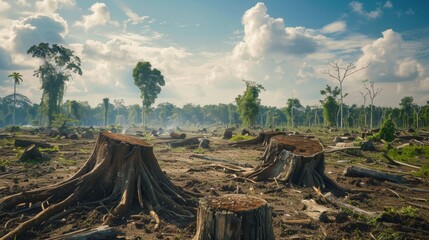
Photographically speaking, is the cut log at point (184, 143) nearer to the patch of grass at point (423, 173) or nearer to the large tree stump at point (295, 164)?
the large tree stump at point (295, 164)

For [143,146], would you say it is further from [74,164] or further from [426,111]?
[426,111]

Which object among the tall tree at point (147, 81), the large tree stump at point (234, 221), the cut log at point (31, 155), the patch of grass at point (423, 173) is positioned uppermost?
the tall tree at point (147, 81)

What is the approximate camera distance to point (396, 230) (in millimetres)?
5703

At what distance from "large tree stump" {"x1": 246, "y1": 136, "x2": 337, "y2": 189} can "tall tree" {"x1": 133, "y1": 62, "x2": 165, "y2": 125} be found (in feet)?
216

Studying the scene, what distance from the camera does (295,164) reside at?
374 inches

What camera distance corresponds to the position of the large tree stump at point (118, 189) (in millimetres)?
6156

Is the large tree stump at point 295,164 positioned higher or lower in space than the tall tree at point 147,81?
lower

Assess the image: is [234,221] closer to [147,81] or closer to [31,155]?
[31,155]

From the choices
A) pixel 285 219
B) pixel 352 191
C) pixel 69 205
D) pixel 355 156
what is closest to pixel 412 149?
pixel 355 156

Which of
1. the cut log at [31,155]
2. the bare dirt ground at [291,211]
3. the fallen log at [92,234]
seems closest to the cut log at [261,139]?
the bare dirt ground at [291,211]

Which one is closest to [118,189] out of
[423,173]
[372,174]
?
[372,174]

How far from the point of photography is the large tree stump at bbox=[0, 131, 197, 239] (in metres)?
6.16

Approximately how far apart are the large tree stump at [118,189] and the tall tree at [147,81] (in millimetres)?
67929

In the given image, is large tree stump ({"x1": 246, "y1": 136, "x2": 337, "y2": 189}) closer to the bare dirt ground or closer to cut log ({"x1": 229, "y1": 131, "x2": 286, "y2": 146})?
the bare dirt ground
